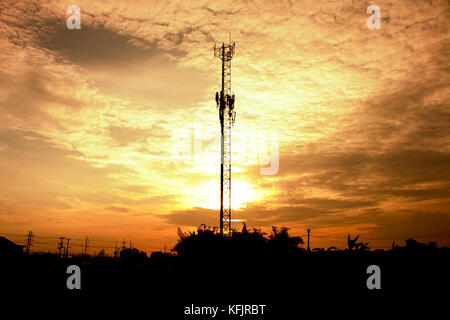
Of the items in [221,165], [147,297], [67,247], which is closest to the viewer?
[147,297]

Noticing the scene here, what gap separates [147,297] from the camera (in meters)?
20.0

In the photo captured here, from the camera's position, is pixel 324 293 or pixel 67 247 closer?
pixel 324 293

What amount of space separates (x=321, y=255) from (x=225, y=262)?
6.64 meters

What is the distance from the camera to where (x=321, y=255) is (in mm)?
22406
